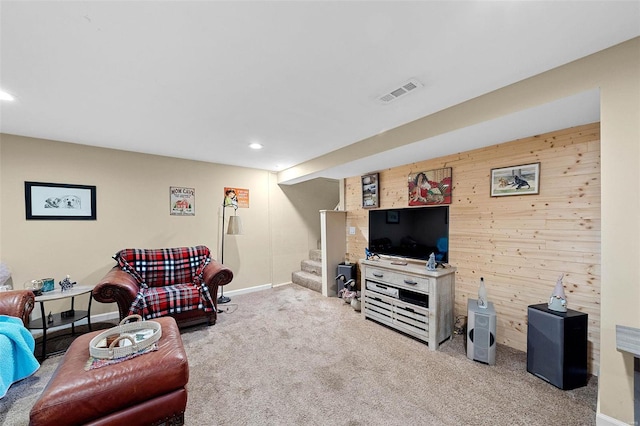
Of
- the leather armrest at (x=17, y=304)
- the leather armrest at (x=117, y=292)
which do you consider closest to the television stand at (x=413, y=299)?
the leather armrest at (x=117, y=292)

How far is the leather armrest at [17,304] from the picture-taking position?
204 centimetres

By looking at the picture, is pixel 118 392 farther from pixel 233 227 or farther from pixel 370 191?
pixel 370 191

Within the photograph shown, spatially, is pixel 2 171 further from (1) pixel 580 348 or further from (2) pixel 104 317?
(1) pixel 580 348

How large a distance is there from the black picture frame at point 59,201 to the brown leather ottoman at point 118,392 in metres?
2.34

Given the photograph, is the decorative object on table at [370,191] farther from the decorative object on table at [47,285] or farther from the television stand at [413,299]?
the decorative object on table at [47,285]

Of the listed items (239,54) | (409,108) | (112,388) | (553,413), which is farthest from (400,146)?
(112,388)

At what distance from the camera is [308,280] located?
4.61 m

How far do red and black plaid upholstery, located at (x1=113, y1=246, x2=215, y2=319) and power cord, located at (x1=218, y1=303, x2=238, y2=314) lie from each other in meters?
0.51

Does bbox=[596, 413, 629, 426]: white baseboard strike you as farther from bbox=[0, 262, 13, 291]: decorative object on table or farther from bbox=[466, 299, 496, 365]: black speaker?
bbox=[0, 262, 13, 291]: decorative object on table

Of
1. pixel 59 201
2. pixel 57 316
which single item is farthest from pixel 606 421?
pixel 59 201

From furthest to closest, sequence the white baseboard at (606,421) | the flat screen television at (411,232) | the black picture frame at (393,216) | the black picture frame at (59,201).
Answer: the black picture frame at (393,216)
the black picture frame at (59,201)
the flat screen television at (411,232)
the white baseboard at (606,421)

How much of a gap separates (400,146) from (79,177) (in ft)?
13.1

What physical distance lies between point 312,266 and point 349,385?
2985 mm

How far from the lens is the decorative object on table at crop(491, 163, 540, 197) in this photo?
2.29 m
